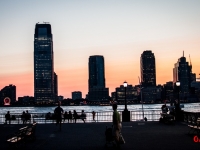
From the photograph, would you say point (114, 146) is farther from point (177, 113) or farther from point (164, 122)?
point (177, 113)

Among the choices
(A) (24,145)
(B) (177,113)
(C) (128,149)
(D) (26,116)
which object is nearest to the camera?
(C) (128,149)

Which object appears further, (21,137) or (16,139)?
(21,137)

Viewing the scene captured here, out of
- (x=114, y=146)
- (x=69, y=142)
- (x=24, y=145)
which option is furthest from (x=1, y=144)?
(x=114, y=146)

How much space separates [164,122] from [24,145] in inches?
583

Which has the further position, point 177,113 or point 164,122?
point 177,113

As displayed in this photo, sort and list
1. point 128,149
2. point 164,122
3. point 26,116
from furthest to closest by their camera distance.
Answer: point 26,116
point 164,122
point 128,149

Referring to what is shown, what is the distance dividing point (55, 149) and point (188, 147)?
6062mm

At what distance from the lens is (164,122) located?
1155 inches

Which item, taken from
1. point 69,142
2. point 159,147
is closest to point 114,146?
point 159,147

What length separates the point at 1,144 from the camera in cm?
1861

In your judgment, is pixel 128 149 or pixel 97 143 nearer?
pixel 128 149

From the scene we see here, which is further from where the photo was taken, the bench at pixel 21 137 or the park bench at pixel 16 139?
the bench at pixel 21 137

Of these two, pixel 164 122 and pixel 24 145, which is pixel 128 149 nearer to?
pixel 24 145

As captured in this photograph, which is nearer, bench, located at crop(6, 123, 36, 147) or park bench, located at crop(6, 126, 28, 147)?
park bench, located at crop(6, 126, 28, 147)
